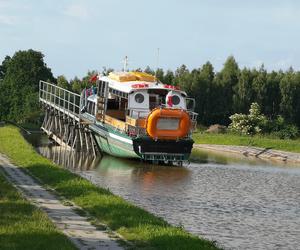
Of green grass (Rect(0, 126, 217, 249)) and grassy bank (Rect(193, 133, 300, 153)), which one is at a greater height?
grassy bank (Rect(193, 133, 300, 153))

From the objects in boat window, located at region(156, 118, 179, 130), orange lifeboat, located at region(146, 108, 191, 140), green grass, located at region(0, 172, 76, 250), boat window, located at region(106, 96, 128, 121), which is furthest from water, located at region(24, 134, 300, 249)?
green grass, located at region(0, 172, 76, 250)

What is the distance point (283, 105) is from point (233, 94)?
7797 millimetres

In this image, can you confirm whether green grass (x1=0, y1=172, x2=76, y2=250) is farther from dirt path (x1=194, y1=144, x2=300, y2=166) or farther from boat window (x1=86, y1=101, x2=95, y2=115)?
dirt path (x1=194, y1=144, x2=300, y2=166)

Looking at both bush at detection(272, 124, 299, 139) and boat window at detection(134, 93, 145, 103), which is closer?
→ boat window at detection(134, 93, 145, 103)

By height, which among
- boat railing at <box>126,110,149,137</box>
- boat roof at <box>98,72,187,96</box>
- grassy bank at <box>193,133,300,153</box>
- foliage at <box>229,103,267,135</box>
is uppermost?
boat roof at <box>98,72,187,96</box>

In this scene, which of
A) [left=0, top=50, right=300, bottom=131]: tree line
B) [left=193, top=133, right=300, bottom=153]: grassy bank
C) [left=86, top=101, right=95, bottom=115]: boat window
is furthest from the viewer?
[left=0, top=50, right=300, bottom=131]: tree line

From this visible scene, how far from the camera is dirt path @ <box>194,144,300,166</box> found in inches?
2361

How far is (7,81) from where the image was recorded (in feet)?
338

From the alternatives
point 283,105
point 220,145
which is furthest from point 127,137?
point 283,105

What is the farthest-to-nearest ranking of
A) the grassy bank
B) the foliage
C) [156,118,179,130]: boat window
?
1. the foliage
2. the grassy bank
3. [156,118,179,130]: boat window

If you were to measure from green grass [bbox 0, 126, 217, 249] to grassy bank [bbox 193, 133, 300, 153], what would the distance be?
1471 inches

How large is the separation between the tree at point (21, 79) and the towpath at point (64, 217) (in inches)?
2624

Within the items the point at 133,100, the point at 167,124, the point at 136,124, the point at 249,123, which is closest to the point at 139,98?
the point at 133,100

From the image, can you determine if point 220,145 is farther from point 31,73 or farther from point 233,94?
point 31,73
